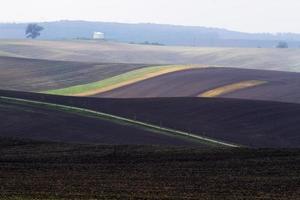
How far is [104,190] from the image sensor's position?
21578 millimetres

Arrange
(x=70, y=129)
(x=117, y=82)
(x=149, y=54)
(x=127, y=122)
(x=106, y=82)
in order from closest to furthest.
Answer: (x=70, y=129)
(x=127, y=122)
(x=117, y=82)
(x=106, y=82)
(x=149, y=54)

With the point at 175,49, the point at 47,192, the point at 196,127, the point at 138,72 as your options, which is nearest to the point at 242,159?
the point at 47,192

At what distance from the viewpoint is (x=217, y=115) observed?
155 ft

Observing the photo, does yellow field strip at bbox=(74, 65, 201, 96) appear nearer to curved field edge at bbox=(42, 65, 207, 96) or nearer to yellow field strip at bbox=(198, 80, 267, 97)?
curved field edge at bbox=(42, 65, 207, 96)

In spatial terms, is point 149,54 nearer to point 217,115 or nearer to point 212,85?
point 212,85

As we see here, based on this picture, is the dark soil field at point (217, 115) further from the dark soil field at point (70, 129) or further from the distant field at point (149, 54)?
the distant field at point (149, 54)

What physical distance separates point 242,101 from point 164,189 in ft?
97.4

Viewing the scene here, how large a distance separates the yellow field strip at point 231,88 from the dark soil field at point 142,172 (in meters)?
34.1

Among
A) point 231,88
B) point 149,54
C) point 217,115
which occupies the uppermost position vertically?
point 149,54

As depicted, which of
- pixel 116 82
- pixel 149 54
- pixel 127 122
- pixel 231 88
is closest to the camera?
pixel 127 122

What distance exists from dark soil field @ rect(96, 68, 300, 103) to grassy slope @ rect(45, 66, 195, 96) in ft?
6.85

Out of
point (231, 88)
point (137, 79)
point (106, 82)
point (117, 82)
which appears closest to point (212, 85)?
point (231, 88)

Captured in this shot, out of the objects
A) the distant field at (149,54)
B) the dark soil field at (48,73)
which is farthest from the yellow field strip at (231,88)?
the distant field at (149,54)

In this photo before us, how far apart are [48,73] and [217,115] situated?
1826 inches
